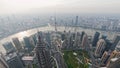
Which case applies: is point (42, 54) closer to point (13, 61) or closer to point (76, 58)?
point (13, 61)

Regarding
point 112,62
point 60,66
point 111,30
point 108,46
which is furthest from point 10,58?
point 111,30

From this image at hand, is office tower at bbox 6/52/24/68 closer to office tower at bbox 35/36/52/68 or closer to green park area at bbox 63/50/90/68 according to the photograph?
office tower at bbox 35/36/52/68

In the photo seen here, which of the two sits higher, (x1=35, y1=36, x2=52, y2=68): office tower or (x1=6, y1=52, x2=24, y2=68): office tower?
(x1=35, y1=36, x2=52, y2=68): office tower

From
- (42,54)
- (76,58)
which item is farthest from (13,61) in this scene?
(76,58)

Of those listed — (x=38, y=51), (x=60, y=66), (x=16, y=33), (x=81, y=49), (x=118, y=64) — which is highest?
(x=38, y=51)

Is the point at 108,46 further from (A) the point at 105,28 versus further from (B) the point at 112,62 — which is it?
(A) the point at 105,28

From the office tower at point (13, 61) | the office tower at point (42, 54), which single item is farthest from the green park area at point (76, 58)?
the office tower at point (42, 54)

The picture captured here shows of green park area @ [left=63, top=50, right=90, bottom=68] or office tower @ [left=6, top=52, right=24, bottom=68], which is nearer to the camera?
office tower @ [left=6, top=52, right=24, bottom=68]

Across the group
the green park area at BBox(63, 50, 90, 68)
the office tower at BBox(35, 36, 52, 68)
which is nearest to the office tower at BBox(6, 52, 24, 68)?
the office tower at BBox(35, 36, 52, 68)
